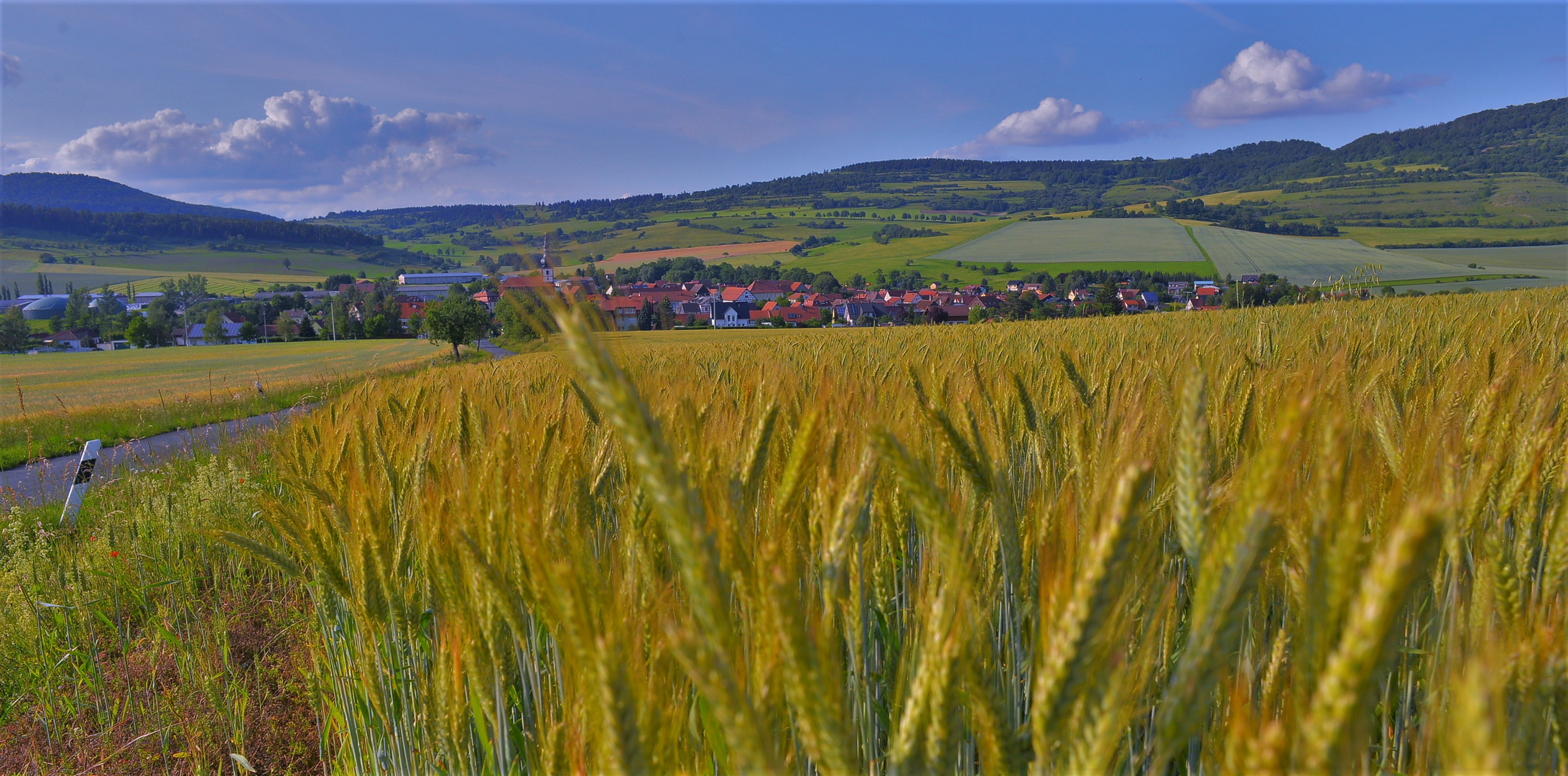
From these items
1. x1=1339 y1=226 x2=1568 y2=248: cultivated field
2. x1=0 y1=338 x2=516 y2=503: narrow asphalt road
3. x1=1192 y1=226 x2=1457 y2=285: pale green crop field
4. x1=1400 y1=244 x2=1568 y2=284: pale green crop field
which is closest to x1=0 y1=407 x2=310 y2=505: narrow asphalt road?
x1=0 y1=338 x2=516 y2=503: narrow asphalt road

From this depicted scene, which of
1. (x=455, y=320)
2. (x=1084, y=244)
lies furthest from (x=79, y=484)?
(x=1084, y=244)

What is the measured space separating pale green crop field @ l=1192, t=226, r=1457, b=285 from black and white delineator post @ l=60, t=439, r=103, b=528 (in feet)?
139

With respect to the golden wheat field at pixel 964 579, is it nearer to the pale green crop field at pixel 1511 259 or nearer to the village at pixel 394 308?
the village at pixel 394 308

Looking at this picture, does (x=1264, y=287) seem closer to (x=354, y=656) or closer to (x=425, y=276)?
(x=354, y=656)

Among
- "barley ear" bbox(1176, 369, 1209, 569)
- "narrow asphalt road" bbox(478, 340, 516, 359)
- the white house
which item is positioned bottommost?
"narrow asphalt road" bbox(478, 340, 516, 359)

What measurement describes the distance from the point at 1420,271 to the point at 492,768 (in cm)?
5715

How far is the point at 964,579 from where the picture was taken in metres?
0.63

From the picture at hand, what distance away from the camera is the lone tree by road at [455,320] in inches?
1656

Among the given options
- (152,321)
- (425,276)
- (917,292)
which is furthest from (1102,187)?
(152,321)

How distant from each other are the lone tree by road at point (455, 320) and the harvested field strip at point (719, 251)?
41731mm

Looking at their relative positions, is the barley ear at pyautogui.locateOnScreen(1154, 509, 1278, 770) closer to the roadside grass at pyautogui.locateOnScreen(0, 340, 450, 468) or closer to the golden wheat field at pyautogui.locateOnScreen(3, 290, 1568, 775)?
the golden wheat field at pyautogui.locateOnScreen(3, 290, 1568, 775)

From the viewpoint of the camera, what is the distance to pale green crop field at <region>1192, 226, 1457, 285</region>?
42.1 meters

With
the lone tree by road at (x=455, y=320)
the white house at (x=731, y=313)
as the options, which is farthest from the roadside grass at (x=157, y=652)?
the white house at (x=731, y=313)

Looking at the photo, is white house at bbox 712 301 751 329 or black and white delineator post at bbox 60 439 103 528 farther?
white house at bbox 712 301 751 329
